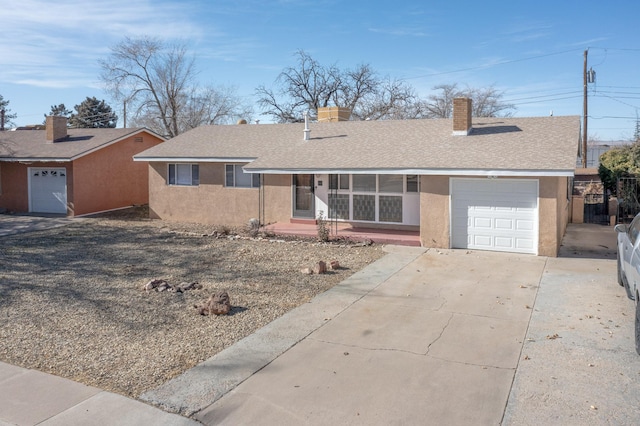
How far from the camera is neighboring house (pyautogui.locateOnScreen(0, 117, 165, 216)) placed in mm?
22500

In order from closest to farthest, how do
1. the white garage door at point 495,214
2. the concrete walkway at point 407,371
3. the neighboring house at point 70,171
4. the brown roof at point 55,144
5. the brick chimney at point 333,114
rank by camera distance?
the concrete walkway at point 407,371 < the white garage door at point 495,214 < the brown roof at point 55,144 < the neighboring house at point 70,171 < the brick chimney at point 333,114

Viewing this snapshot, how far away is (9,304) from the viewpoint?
9391 mm

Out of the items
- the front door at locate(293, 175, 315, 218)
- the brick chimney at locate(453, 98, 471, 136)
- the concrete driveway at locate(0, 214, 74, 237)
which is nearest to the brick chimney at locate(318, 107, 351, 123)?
the front door at locate(293, 175, 315, 218)

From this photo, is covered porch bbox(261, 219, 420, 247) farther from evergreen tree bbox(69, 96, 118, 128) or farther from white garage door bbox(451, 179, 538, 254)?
evergreen tree bbox(69, 96, 118, 128)

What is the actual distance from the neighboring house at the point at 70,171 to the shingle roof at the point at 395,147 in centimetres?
321

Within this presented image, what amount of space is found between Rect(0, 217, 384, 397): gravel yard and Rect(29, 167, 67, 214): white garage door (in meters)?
5.91

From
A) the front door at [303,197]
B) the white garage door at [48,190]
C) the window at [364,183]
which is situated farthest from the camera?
the white garage door at [48,190]

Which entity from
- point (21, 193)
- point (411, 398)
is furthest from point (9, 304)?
point (21, 193)

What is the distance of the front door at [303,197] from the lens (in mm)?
18438

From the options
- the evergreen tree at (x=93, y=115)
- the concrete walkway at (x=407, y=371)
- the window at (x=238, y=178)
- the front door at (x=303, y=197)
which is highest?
the evergreen tree at (x=93, y=115)

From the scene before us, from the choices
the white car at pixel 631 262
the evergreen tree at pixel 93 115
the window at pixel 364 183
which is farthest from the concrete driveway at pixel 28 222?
the evergreen tree at pixel 93 115

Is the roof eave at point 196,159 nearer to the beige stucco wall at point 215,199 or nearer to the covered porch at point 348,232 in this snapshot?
the beige stucco wall at point 215,199

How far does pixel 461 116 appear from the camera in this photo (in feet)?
55.7

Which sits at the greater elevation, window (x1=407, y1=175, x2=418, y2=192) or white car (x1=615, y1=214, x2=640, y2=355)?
window (x1=407, y1=175, x2=418, y2=192)
